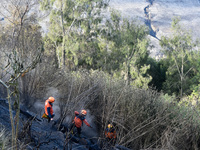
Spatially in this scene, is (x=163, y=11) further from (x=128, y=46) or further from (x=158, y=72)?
(x=128, y=46)

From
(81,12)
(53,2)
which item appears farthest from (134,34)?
(53,2)

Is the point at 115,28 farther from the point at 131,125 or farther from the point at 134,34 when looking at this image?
the point at 131,125

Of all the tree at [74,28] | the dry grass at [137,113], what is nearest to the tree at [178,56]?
the tree at [74,28]

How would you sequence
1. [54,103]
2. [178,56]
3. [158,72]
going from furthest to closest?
[158,72], [178,56], [54,103]

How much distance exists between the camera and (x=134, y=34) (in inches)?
1366

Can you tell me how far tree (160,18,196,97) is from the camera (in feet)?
112

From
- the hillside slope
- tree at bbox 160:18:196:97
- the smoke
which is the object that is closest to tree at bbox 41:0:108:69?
tree at bbox 160:18:196:97

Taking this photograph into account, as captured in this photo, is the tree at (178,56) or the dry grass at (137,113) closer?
the dry grass at (137,113)

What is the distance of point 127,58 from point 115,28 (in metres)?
5.34

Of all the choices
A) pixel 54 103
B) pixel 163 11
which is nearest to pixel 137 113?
pixel 54 103

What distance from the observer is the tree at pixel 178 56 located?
34.1 m

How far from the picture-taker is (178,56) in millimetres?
36125

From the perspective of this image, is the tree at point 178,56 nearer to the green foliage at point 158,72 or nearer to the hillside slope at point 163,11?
the green foliage at point 158,72

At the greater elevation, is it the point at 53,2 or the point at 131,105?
the point at 53,2
